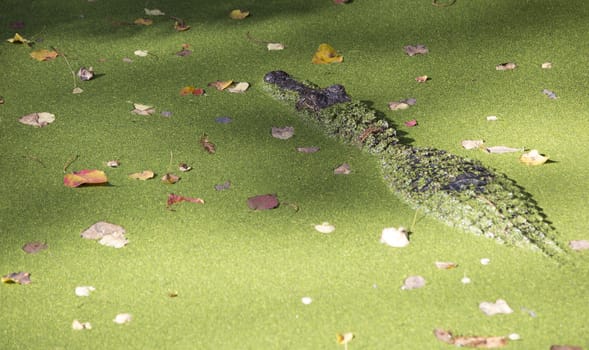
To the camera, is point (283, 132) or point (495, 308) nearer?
point (495, 308)

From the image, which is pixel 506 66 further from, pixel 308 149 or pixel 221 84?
pixel 221 84

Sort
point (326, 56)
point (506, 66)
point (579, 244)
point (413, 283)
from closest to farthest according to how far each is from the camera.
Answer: point (413, 283)
point (579, 244)
point (506, 66)
point (326, 56)

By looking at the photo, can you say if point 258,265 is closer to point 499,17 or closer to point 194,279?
point 194,279

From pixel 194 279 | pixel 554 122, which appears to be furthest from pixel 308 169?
pixel 554 122

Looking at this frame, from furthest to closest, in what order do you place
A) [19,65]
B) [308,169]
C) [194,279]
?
[19,65] < [308,169] < [194,279]

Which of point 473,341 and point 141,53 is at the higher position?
point 473,341

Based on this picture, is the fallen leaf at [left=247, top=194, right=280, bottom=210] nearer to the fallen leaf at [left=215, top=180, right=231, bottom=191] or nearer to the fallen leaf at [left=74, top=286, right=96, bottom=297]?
the fallen leaf at [left=215, top=180, right=231, bottom=191]

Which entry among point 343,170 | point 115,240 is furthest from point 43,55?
point 343,170

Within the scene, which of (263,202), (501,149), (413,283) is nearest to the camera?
(413,283)
